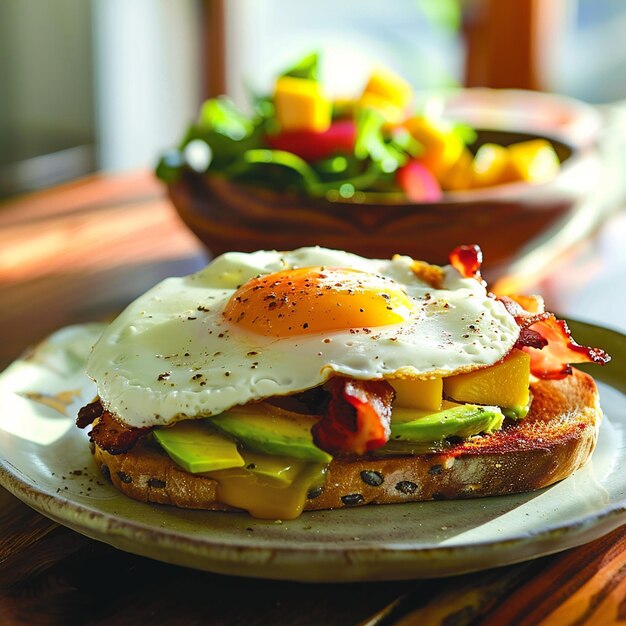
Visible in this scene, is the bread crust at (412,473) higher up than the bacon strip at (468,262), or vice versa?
the bacon strip at (468,262)

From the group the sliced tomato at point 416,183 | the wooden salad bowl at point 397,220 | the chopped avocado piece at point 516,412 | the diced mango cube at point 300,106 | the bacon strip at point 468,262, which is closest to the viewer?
the chopped avocado piece at point 516,412

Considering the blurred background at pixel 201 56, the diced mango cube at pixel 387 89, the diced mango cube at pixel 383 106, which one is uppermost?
the diced mango cube at pixel 387 89

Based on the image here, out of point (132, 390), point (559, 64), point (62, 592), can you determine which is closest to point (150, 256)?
point (132, 390)

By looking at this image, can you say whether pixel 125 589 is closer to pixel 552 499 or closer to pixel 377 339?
pixel 377 339

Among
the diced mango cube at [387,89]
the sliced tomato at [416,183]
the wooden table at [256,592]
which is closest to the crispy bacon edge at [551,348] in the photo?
the wooden table at [256,592]

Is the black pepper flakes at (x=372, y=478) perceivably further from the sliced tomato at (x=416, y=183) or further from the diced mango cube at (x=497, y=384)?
the sliced tomato at (x=416, y=183)

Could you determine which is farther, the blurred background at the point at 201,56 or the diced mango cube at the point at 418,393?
the blurred background at the point at 201,56

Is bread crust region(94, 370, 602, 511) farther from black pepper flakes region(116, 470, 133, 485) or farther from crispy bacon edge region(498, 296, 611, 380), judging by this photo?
crispy bacon edge region(498, 296, 611, 380)

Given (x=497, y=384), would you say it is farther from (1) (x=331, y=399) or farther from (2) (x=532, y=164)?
(2) (x=532, y=164)

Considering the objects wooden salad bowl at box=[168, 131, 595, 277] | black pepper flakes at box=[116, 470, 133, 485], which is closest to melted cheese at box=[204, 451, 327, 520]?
black pepper flakes at box=[116, 470, 133, 485]

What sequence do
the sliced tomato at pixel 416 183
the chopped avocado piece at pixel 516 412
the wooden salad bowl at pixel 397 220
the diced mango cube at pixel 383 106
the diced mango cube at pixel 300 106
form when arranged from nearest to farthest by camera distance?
1. the chopped avocado piece at pixel 516 412
2. the wooden salad bowl at pixel 397 220
3. the sliced tomato at pixel 416 183
4. the diced mango cube at pixel 300 106
5. the diced mango cube at pixel 383 106
